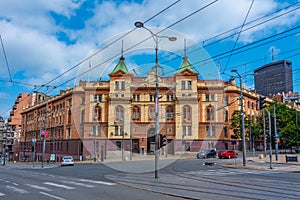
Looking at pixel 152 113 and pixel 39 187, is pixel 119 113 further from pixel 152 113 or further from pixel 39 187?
pixel 39 187

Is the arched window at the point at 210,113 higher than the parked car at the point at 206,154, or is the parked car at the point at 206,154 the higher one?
the arched window at the point at 210,113

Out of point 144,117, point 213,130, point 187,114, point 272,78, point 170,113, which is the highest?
point 272,78

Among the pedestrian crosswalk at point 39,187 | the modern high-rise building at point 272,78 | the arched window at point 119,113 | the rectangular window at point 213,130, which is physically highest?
the modern high-rise building at point 272,78

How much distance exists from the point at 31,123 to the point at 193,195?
7906 cm

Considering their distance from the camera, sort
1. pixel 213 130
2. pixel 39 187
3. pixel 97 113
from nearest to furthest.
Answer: pixel 39 187
pixel 213 130
pixel 97 113

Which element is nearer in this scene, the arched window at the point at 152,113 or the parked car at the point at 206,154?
the parked car at the point at 206,154

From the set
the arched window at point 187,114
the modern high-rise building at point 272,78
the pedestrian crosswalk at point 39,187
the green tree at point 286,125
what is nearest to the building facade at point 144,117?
the arched window at point 187,114

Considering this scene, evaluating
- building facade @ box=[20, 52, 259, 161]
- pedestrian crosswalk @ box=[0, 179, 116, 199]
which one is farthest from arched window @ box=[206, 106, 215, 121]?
pedestrian crosswalk @ box=[0, 179, 116, 199]

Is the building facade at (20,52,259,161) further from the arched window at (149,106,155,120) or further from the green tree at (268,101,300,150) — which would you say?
the green tree at (268,101,300,150)

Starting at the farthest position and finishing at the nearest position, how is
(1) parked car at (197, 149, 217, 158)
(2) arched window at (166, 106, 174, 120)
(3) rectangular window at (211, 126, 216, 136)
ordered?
(3) rectangular window at (211, 126, 216, 136)
(2) arched window at (166, 106, 174, 120)
(1) parked car at (197, 149, 217, 158)

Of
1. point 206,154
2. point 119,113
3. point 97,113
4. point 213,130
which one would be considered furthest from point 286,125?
point 97,113

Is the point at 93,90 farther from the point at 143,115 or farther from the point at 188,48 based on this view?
the point at 188,48

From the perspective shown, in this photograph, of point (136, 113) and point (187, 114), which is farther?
point (136, 113)

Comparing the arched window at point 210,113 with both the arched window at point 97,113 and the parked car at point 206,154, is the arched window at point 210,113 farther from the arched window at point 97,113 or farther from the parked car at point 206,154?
the arched window at point 97,113
